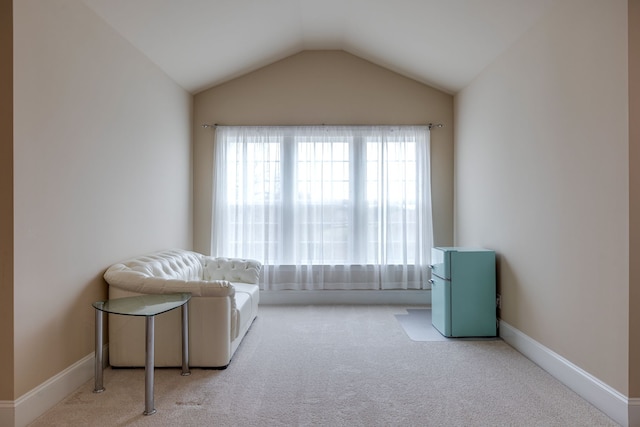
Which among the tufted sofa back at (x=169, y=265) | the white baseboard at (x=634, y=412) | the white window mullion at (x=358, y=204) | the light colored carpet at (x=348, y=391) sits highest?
the white window mullion at (x=358, y=204)

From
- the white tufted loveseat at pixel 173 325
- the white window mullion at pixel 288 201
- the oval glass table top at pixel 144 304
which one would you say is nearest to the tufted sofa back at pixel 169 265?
the white tufted loveseat at pixel 173 325

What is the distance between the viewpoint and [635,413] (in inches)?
86.9

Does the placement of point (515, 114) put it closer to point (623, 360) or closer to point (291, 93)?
point (623, 360)

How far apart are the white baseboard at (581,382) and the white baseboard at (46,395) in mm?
3501

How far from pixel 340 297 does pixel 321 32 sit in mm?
3436

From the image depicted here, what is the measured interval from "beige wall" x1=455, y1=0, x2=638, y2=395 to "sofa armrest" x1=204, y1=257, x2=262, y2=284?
2.70 metres

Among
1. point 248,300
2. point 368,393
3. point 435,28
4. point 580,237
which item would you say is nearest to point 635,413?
point 580,237

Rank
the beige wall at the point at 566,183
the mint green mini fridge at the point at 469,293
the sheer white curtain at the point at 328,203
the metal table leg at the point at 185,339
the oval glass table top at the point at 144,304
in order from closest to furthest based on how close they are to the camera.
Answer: the beige wall at the point at 566,183, the oval glass table top at the point at 144,304, the metal table leg at the point at 185,339, the mint green mini fridge at the point at 469,293, the sheer white curtain at the point at 328,203

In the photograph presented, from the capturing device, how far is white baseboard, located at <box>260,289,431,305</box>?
17.0 ft

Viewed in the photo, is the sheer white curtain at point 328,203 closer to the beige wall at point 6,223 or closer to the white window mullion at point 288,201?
the white window mullion at point 288,201

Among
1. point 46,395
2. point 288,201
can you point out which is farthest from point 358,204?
point 46,395

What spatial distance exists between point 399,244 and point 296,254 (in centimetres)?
141

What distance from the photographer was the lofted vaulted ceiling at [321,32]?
10.7 feet

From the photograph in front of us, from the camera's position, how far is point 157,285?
9.68 ft
